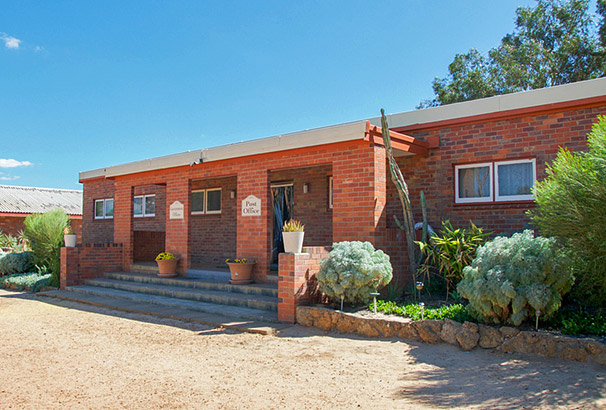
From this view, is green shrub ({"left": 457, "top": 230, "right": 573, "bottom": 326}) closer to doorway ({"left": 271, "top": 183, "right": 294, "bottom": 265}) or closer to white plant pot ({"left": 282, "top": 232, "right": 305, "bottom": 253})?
white plant pot ({"left": 282, "top": 232, "right": 305, "bottom": 253})

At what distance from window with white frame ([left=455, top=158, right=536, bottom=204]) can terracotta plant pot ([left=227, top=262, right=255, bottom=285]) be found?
4283 mm

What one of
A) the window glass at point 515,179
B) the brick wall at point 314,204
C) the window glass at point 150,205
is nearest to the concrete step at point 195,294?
the brick wall at point 314,204

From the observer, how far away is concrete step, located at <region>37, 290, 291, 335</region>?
7297 millimetres

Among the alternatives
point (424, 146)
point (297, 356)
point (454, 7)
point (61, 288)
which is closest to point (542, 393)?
point (297, 356)

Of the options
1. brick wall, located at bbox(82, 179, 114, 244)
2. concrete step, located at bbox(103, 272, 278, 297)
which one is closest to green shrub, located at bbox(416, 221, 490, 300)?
concrete step, located at bbox(103, 272, 278, 297)

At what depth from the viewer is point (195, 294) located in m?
9.75

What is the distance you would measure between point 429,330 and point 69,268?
33.2 feet

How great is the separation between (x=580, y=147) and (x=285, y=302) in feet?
17.5

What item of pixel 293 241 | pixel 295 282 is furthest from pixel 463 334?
pixel 293 241

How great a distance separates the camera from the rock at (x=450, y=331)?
5867 mm

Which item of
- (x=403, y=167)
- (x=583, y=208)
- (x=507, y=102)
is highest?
(x=507, y=102)

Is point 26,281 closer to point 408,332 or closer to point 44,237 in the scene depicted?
point 44,237

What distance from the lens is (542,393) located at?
4.20 meters

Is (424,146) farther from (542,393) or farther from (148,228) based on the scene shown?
(148,228)
